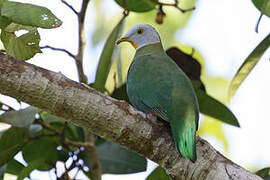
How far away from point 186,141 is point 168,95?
0.37 meters

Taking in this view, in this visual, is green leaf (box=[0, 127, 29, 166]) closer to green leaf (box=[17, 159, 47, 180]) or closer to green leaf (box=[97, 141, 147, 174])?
green leaf (box=[17, 159, 47, 180])

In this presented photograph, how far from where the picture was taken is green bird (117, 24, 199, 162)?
8.78ft

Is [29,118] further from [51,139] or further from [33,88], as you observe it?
[51,139]

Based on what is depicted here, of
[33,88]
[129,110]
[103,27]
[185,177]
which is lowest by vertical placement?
[103,27]

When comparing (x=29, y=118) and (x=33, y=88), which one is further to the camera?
(x=29, y=118)

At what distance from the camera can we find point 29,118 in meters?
2.81

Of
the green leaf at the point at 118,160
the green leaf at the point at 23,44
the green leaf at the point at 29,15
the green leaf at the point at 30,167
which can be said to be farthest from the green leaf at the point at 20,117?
the green leaf at the point at 118,160

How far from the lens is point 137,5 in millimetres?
3645

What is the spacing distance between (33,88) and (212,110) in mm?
1523

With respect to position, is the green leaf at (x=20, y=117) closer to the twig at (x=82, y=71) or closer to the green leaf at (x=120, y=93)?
the twig at (x=82, y=71)

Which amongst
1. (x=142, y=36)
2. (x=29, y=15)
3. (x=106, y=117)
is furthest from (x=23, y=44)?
(x=142, y=36)

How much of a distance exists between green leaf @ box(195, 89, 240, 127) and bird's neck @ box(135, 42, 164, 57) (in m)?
0.46

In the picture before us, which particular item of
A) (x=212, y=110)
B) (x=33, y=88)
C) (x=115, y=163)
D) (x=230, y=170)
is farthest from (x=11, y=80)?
(x=212, y=110)

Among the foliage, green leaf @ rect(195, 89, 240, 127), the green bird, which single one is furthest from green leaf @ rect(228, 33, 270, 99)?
the green bird
